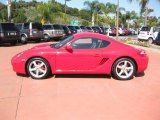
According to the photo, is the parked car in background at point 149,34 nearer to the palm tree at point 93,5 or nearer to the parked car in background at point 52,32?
the parked car in background at point 52,32

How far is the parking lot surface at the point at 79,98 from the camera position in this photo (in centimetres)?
580

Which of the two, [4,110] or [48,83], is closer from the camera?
[4,110]

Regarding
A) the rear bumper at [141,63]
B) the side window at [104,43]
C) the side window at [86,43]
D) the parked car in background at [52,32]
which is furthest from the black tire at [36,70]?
the parked car in background at [52,32]

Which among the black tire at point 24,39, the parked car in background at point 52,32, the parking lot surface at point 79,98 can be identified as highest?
the parked car in background at point 52,32

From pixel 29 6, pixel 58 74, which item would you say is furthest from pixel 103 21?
pixel 58 74

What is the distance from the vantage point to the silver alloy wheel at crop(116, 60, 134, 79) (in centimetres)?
898

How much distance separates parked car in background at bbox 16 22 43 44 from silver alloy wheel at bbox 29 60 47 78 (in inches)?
624

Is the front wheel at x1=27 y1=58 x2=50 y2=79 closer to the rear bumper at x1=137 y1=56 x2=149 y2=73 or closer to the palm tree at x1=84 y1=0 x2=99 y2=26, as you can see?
the rear bumper at x1=137 y1=56 x2=149 y2=73

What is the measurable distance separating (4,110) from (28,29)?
19.6m

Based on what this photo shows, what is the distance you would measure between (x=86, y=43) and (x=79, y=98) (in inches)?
101

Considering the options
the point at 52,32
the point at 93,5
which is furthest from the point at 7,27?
the point at 93,5

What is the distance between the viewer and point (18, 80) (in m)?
8.63

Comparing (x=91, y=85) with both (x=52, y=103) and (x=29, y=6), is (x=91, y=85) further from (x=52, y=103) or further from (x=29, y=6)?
(x=29, y=6)

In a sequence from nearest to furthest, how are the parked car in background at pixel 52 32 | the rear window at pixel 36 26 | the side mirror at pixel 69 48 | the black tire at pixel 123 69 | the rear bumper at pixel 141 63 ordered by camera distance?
1. the side mirror at pixel 69 48
2. the black tire at pixel 123 69
3. the rear bumper at pixel 141 63
4. the rear window at pixel 36 26
5. the parked car in background at pixel 52 32
